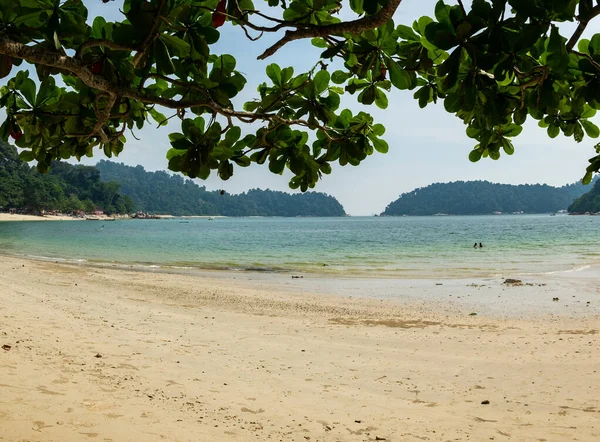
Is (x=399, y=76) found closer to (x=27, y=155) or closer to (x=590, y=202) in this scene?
(x=27, y=155)

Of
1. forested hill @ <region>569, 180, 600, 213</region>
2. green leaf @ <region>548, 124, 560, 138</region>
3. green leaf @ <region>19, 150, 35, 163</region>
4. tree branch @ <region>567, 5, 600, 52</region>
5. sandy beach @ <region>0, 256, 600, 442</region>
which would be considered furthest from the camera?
forested hill @ <region>569, 180, 600, 213</region>

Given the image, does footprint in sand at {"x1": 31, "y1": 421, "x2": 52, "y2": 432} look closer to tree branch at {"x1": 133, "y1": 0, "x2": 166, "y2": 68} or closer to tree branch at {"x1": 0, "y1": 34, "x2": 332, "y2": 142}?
tree branch at {"x1": 0, "y1": 34, "x2": 332, "y2": 142}

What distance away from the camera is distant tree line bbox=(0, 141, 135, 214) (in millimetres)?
98375

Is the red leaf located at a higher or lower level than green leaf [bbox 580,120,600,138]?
higher

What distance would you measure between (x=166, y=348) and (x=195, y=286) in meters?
9.32

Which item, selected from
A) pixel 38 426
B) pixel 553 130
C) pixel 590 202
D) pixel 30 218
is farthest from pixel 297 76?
pixel 590 202

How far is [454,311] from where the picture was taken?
40.9ft

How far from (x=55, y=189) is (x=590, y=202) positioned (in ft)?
421

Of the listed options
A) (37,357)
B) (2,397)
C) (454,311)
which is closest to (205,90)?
(2,397)

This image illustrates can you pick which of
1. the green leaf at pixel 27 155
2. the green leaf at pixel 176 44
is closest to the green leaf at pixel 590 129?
the green leaf at pixel 176 44

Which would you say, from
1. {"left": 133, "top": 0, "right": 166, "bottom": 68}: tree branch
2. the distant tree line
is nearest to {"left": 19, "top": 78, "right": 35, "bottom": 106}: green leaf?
{"left": 133, "top": 0, "right": 166, "bottom": 68}: tree branch

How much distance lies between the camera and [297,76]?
238 cm

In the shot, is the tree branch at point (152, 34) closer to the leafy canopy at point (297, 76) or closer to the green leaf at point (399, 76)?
the leafy canopy at point (297, 76)

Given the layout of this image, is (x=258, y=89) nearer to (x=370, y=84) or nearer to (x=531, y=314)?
(x=370, y=84)
